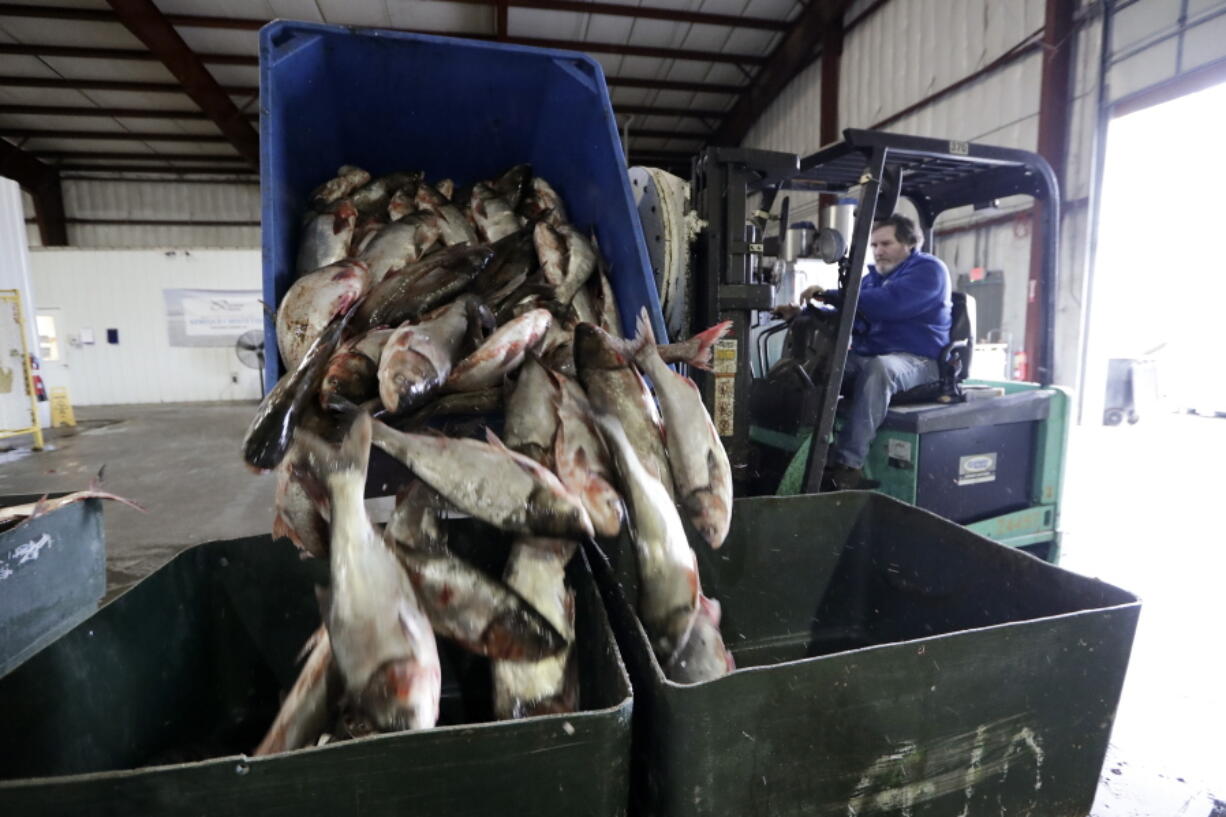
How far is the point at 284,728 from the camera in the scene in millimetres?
1070

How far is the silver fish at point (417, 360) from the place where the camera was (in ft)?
4.75

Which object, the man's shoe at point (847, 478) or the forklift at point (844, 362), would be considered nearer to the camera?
the forklift at point (844, 362)

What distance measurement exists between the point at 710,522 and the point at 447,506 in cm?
58

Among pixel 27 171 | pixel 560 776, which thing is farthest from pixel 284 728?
pixel 27 171

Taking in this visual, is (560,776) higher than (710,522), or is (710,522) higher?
(710,522)

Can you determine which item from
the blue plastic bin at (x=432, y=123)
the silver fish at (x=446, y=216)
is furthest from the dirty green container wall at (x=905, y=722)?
the silver fish at (x=446, y=216)

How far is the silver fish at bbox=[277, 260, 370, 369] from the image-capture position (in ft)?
6.08

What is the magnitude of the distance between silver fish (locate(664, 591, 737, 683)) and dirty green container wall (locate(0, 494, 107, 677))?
5.75ft

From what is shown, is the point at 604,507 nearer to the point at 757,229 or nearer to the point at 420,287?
the point at 420,287

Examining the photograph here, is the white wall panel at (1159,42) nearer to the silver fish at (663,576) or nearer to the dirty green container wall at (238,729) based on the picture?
the silver fish at (663,576)

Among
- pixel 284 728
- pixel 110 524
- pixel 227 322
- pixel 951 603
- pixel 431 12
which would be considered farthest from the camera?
pixel 227 322

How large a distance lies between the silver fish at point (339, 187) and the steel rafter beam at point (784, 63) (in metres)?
8.94

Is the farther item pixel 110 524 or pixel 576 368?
pixel 110 524

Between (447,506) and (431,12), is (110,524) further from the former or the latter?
(431,12)
